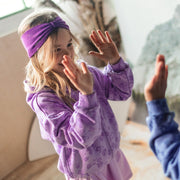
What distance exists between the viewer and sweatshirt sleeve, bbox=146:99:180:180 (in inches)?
17.8

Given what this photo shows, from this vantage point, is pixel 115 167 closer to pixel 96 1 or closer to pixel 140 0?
pixel 140 0

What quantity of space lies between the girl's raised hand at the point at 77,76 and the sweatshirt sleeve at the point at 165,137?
0.23m

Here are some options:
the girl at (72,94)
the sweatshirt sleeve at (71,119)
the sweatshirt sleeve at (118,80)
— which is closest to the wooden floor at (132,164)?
the girl at (72,94)

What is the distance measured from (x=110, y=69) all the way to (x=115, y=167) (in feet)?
1.32

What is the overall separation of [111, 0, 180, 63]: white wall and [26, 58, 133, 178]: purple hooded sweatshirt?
678 millimetres

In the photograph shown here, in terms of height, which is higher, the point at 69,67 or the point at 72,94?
the point at 69,67

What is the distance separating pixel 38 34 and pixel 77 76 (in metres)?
0.22

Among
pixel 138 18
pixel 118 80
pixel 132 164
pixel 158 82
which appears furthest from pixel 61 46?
pixel 132 164

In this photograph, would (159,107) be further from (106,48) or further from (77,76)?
(106,48)

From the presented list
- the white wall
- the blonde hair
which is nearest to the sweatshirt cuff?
the blonde hair

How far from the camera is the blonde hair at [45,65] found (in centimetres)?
76

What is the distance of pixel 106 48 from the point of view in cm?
84

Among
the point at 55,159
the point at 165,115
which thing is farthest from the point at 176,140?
the point at 55,159

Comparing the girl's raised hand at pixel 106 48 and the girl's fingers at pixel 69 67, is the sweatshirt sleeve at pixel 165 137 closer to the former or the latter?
the girl's fingers at pixel 69 67
